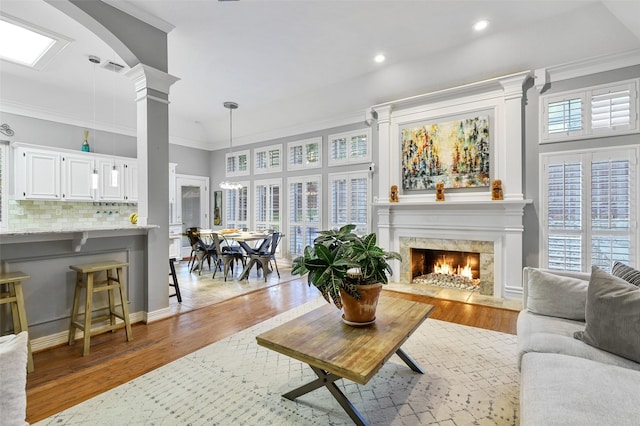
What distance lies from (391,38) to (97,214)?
6205 millimetres

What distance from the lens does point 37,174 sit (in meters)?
5.09

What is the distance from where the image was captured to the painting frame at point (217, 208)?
8180 mm

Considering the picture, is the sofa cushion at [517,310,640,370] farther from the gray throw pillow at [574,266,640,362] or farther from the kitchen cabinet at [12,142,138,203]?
the kitchen cabinet at [12,142,138,203]

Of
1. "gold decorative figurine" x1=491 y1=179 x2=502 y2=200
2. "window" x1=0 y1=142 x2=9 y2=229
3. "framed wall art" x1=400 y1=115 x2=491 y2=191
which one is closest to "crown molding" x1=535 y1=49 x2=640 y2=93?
"framed wall art" x1=400 y1=115 x2=491 y2=191

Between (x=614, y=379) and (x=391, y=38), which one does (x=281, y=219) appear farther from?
(x=614, y=379)

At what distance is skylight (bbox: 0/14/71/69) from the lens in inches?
121

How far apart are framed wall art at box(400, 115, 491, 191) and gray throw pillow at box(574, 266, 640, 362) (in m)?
2.92

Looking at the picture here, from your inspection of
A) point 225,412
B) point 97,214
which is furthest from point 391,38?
point 97,214

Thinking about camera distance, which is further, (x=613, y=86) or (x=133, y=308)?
(x=613, y=86)

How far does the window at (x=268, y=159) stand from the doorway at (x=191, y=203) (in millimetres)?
1776

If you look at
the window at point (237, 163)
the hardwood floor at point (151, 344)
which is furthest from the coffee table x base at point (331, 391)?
the window at point (237, 163)

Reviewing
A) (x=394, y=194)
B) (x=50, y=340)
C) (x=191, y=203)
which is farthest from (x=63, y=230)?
(x=191, y=203)

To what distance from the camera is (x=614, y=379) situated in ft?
4.44

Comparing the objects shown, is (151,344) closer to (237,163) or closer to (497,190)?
(497,190)
